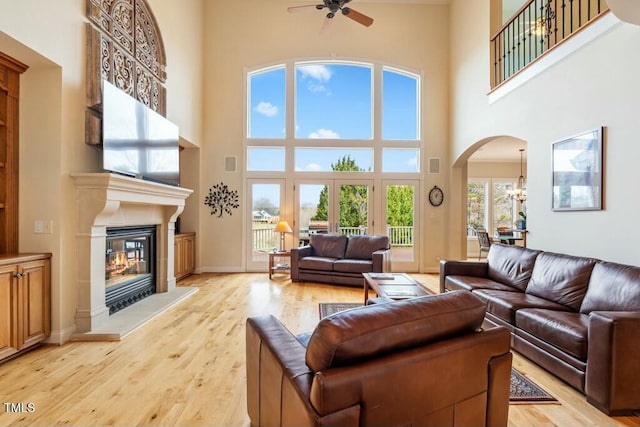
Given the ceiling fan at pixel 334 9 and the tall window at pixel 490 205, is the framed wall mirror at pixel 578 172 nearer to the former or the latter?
the ceiling fan at pixel 334 9

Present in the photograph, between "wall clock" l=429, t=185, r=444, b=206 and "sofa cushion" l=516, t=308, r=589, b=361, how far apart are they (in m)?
4.56

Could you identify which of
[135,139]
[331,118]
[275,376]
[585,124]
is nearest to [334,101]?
[331,118]

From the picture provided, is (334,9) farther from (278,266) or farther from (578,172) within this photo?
(278,266)

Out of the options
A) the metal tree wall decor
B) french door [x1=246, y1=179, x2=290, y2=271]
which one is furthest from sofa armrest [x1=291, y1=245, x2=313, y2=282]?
the metal tree wall decor

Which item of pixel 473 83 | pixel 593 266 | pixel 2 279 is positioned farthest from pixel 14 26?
pixel 473 83

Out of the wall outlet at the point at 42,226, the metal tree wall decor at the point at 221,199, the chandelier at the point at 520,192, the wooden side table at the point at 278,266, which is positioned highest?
the chandelier at the point at 520,192

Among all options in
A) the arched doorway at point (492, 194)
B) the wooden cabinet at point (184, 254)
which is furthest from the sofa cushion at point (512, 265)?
the arched doorway at point (492, 194)

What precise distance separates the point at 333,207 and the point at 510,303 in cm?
460

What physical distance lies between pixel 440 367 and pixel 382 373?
0.98ft

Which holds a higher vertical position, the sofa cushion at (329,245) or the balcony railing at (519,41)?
the balcony railing at (519,41)

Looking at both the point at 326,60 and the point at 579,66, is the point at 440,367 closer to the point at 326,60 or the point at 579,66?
the point at 579,66

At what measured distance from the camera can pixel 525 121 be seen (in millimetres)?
4641

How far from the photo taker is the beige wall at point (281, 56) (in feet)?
23.7

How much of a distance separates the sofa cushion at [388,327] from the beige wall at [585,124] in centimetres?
256
